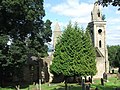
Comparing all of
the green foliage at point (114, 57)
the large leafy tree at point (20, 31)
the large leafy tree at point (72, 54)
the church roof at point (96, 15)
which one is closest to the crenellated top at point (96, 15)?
the church roof at point (96, 15)

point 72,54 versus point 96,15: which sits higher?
point 96,15

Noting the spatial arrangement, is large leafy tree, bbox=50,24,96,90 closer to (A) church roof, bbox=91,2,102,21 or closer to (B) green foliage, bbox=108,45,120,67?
(A) church roof, bbox=91,2,102,21

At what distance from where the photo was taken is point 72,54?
45.7m

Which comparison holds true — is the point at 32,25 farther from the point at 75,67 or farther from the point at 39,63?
the point at 39,63

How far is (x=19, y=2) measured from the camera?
40.6 metres

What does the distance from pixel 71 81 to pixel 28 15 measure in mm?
16165

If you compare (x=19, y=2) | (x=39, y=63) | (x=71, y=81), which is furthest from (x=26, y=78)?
(x=19, y=2)

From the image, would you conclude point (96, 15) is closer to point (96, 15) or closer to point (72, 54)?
point (96, 15)

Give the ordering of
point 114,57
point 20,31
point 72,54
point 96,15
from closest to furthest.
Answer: point 20,31 → point 72,54 → point 96,15 → point 114,57

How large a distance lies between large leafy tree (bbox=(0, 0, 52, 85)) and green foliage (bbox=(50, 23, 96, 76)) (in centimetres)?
281

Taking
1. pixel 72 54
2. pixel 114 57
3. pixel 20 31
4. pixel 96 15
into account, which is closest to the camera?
pixel 20 31

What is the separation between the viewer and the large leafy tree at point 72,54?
45406mm

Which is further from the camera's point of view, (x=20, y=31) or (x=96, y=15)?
(x=96, y=15)

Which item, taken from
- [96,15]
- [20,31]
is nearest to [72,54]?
[20,31]
